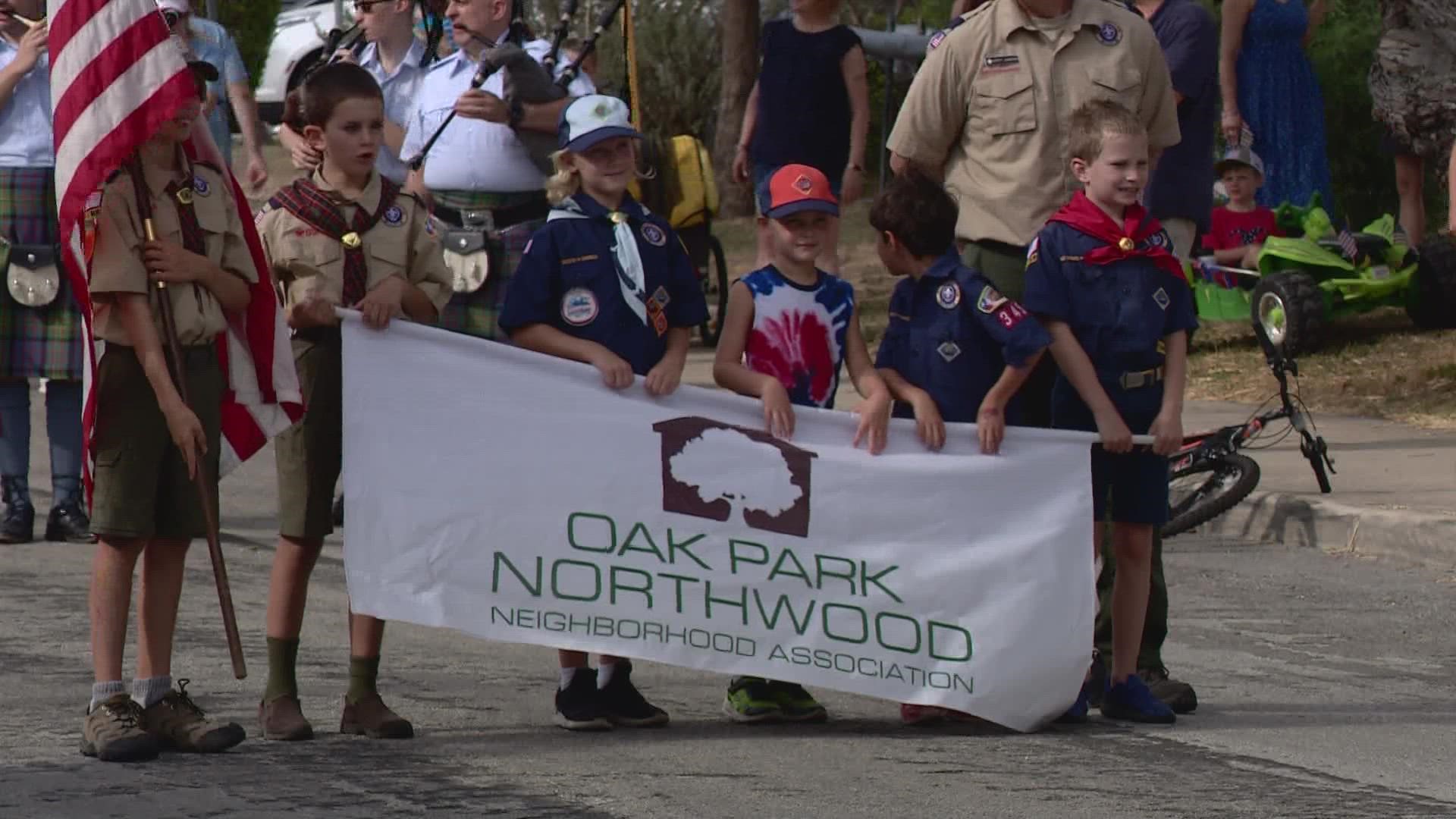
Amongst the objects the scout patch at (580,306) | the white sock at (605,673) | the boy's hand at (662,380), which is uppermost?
the scout patch at (580,306)

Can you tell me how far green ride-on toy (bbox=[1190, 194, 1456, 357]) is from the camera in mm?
13781

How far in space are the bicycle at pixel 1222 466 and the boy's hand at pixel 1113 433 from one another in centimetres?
345

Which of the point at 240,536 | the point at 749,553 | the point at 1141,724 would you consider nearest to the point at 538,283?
the point at 749,553

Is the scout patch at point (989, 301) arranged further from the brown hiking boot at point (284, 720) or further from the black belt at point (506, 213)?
the black belt at point (506, 213)

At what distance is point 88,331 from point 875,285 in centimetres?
1289

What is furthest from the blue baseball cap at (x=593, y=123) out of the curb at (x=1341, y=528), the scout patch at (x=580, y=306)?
the curb at (x=1341, y=528)

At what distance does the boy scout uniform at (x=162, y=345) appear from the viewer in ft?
20.6

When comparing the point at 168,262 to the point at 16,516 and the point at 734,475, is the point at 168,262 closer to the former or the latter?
the point at 734,475

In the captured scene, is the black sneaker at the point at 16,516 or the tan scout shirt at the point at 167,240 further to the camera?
the black sneaker at the point at 16,516

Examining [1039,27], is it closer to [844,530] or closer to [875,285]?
[844,530]

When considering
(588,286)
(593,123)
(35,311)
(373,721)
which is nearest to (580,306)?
(588,286)

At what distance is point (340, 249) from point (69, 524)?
380 cm

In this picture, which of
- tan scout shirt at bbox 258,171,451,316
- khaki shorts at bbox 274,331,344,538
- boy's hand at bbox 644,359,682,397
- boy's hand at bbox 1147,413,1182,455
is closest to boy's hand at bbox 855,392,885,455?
boy's hand at bbox 644,359,682,397

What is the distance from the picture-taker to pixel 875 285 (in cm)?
1900
